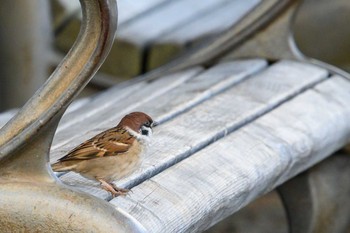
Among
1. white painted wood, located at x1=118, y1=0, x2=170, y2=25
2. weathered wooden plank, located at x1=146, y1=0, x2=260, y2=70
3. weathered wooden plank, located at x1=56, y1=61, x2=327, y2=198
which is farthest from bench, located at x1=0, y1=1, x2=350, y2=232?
white painted wood, located at x1=118, y1=0, x2=170, y2=25

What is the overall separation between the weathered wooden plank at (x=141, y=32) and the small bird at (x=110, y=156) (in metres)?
1.60

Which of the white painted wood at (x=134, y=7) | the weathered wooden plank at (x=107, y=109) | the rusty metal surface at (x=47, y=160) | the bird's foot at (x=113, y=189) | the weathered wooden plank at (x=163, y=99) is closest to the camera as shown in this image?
the rusty metal surface at (x=47, y=160)

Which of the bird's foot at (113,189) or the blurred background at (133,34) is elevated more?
the bird's foot at (113,189)

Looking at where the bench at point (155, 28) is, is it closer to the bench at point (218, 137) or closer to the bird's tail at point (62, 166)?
the bench at point (218, 137)

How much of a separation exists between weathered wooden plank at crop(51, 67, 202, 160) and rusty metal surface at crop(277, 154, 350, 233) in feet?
1.12

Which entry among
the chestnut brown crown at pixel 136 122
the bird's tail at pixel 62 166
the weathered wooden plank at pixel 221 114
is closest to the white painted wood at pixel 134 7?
the weathered wooden plank at pixel 221 114

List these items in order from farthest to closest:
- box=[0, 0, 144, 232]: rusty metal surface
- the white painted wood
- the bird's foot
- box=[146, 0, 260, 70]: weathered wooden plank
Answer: the white painted wood < box=[146, 0, 260, 70]: weathered wooden plank < the bird's foot < box=[0, 0, 144, 232]: rusty metal surface

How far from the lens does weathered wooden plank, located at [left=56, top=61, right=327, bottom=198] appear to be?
77.3 inches

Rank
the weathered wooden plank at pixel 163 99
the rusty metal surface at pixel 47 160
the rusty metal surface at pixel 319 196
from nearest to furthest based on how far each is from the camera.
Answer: the rusty metal surface at pixel 47 160 → the weathered wooden plank at pixel 163 99 → the rusty metal surface at pixel 319 196

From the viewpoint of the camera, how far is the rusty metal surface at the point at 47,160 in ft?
5.34

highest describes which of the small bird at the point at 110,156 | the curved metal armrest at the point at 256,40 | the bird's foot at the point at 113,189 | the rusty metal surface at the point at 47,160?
the rusty metal surface at the point at 47,160

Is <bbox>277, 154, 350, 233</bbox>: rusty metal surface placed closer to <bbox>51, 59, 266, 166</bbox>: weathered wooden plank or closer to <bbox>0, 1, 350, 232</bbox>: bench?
<bbox>0, 1, 350, 232</bbox>: bench

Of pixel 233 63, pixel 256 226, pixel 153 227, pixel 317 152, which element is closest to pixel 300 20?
pixel 256 226

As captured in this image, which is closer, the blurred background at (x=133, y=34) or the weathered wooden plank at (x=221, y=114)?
the weathered wooden plank at (x=221, y=114)
